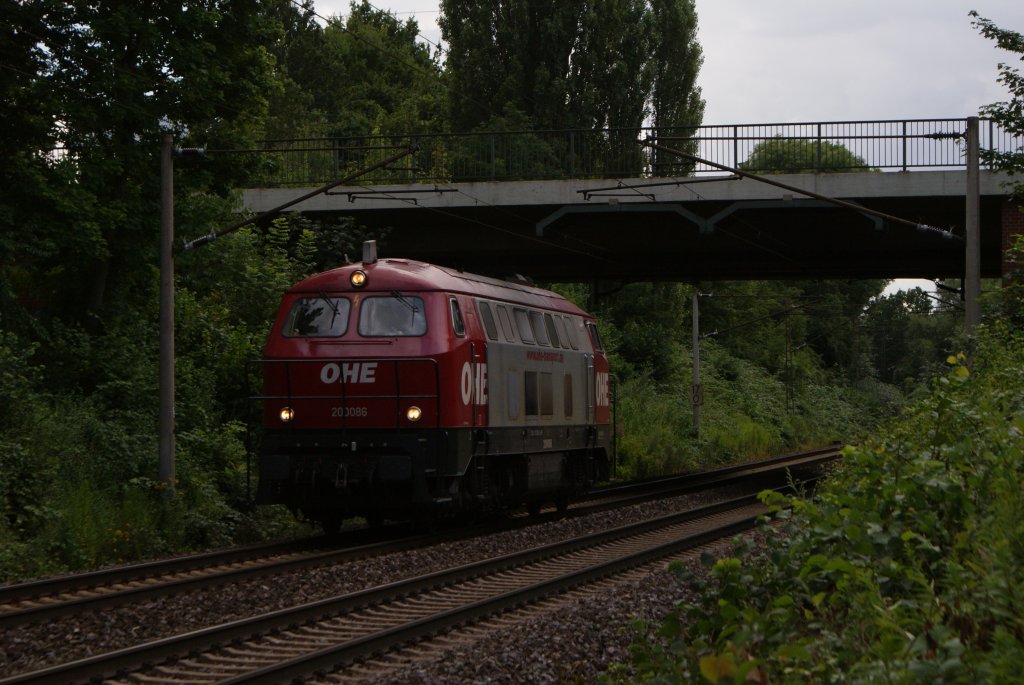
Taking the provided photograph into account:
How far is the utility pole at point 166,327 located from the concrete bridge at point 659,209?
19.3 ft

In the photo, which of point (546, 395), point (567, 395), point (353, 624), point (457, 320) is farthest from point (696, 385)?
point (353, 624)

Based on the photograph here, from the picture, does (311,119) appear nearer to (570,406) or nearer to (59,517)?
(570,406)

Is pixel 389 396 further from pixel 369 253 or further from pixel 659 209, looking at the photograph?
pixel 659 209

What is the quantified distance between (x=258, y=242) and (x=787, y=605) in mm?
22171

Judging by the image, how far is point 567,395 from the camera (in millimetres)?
20328

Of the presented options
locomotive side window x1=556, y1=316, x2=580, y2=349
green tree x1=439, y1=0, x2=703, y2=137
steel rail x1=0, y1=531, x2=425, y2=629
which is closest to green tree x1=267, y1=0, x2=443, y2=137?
green tree x1=439, y1=0, x2=703, y2=137

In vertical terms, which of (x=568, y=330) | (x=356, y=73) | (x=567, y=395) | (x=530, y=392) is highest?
(x=356, y=73)

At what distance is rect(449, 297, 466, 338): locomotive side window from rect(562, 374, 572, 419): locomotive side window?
411 cm

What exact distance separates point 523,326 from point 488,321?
163 cm

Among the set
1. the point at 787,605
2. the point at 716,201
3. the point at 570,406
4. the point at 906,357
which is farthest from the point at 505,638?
the point at 906,357

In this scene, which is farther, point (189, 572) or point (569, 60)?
point (569, 60)

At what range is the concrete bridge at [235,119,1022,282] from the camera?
2614 cm

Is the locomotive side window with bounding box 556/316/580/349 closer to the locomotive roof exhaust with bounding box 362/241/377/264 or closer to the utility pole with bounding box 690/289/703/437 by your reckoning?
the locomotive roof exhaust with bounding box 362/241/377/264

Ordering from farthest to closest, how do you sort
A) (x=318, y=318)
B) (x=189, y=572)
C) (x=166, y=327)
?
(x=166, y=327)
(x=318, y=318)
(x=189, y=572)
